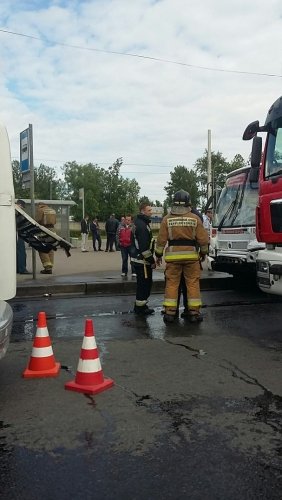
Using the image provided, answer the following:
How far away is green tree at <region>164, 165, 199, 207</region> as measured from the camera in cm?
8917

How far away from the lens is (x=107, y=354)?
5629mm

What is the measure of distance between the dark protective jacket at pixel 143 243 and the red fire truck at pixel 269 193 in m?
1.81

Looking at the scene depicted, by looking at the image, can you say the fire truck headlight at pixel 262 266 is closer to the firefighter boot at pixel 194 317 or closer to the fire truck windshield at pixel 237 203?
the firefighter boot at pixel 194 317

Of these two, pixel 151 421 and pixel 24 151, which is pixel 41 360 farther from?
pixel 24 151

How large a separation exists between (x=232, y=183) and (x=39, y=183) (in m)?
81.2

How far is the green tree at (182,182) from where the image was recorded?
89.2 meters

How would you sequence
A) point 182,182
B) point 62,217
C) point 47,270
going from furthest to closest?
1. point 182,182
2. point 62,217
3. point 47,270

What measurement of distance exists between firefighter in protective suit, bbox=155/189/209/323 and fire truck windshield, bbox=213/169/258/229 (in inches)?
113

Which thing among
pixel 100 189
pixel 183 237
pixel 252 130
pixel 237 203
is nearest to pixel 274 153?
pixel 252 130

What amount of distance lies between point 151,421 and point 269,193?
3614 millimetres

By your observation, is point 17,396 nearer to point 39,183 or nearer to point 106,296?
point 106,296

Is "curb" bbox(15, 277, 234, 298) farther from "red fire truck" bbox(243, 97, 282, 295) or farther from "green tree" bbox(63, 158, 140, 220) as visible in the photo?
"green tree" bbox(63, 158, 140, 220)

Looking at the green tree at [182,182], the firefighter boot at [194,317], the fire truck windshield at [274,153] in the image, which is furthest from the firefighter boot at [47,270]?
the green tree at [182,182]

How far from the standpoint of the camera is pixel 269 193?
6387 millimetres
